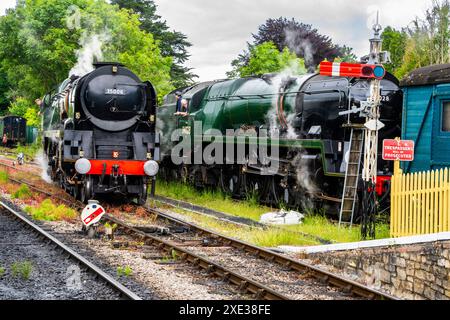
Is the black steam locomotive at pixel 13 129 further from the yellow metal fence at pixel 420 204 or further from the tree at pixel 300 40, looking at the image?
the yellow metal fence at pixel 420 204

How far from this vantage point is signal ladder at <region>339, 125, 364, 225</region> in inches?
597

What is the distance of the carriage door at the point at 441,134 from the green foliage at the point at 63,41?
20.4 meters

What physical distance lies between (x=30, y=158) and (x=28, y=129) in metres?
15.7

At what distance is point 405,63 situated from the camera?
38156 mm

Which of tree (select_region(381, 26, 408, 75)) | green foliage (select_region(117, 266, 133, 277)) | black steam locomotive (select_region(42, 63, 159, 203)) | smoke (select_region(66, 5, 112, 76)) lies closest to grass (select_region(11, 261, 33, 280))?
green foliage (select_region(117, 266, 133, 277))

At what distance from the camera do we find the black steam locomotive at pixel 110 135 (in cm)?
1736

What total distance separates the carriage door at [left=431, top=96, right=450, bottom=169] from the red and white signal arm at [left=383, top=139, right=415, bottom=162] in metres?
1.23

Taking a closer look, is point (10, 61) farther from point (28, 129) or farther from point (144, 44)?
point (28, 129)

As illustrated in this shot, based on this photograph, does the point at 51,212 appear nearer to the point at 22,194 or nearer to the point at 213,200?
the point at 22,194

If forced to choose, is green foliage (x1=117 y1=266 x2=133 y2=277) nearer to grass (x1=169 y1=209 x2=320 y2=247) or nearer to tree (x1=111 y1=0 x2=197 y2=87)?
grass (x1=169 y1=209 x2=320 y2=247)

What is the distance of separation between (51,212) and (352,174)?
6.92 metres

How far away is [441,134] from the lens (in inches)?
541

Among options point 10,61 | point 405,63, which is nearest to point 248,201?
point 405,63

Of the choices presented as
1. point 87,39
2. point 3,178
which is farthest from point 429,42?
point 3,178
